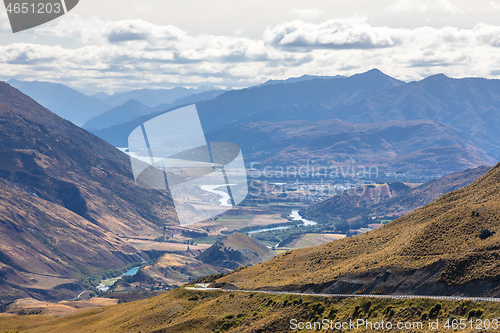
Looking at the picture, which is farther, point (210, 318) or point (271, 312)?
point (210, 318)

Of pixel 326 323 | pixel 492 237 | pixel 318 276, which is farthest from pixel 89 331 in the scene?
pixel 492 237

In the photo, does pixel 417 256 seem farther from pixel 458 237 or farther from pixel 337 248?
pixel 337 248

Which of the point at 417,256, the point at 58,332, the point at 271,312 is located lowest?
the point at 58,332

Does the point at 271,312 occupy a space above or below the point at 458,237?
below

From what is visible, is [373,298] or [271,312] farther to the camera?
[271,312]

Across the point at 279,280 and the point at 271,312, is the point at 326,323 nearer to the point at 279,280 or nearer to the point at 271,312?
the point at 271,312

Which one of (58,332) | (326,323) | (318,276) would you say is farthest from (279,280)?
(58,332)

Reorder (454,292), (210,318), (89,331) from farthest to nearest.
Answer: (89,331), (210,318), (454,292)

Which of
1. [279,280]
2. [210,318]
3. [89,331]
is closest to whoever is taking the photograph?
[210,318]

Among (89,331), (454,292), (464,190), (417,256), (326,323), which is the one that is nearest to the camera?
(454,292)
